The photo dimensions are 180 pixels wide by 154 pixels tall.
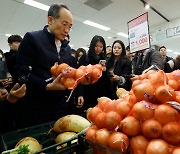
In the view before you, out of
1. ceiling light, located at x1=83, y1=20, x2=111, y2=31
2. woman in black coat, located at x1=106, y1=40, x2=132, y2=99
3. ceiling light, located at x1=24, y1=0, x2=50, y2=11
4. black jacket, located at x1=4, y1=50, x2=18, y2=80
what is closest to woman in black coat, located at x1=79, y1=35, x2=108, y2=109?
woman in black coat, located at x1=106, y1=40, x2=132, y2=99

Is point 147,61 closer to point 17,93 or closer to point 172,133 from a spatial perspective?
point 17,93

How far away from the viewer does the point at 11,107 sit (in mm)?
1284

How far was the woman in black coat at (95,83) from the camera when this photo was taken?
2273 millimetres

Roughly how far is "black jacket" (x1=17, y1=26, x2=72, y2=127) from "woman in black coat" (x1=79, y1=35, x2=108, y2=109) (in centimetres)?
Answer: 86

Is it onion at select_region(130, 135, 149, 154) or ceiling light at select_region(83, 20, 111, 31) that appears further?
ceiling light at select_region(83, 20, 111, 31)

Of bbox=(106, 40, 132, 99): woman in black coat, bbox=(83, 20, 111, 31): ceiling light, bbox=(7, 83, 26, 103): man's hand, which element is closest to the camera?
bbox=(7, 83, 26, 103): man's hand

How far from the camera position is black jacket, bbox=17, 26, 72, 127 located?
4.49ft

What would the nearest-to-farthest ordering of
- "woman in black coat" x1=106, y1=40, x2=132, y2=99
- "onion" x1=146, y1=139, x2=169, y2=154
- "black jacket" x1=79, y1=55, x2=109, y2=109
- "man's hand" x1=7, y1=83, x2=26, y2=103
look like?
"onion" x1=146, y1=139, x2=169, y2=154 → "man's hand" x1=7, y1=83, x2=26, y2=103 → "black jacket" x1=79, y1=55, x2=109, y2=109 → "woman in black coat" x1=106, y1=40, x2=132, y2=99

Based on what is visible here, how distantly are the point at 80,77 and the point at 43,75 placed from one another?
0.46 metres

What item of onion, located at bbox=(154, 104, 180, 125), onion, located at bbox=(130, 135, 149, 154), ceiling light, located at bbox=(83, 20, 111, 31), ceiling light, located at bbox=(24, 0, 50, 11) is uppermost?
ceiling light, located at bbox=(83, 20, 111, 31)

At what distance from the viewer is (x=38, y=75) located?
141 centimetres

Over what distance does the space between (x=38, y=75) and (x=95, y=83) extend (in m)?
0.98

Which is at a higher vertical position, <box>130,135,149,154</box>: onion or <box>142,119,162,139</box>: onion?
<box>142,119,162,139</box>: onion

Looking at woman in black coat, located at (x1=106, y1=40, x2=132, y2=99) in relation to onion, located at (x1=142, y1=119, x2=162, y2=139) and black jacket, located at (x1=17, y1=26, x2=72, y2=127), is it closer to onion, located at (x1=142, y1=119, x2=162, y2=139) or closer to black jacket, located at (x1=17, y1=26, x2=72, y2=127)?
black jacket, located at (x1=17, y1=26, x2=72, y2=127)
